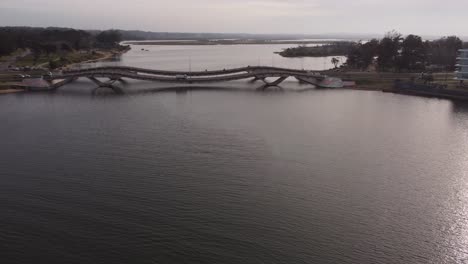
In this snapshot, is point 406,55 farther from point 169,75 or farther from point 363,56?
point 169,75

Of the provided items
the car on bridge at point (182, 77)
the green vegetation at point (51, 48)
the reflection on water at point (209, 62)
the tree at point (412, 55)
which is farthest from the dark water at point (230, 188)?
the reflection on water at point (209, 62)

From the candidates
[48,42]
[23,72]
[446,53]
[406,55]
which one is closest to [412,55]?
[406,55]

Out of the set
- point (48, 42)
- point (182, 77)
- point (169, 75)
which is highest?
point (48, 42)

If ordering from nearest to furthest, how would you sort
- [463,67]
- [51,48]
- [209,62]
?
[463,67] < [51,48] < [209,62]

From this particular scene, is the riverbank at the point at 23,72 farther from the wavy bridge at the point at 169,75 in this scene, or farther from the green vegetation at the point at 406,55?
the green vegetation at the point at 406,55

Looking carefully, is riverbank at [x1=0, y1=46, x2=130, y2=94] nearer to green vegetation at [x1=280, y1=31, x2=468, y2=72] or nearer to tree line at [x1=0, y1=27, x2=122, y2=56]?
tree line at [x1=0, y1=27, x2=122, y2=56]

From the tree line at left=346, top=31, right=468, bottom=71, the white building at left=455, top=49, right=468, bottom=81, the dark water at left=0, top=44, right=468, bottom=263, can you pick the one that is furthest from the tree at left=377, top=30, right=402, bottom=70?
the dark water at left=0, top=44, right=468, bottom=263

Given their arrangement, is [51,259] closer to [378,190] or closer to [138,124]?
[378,190]
